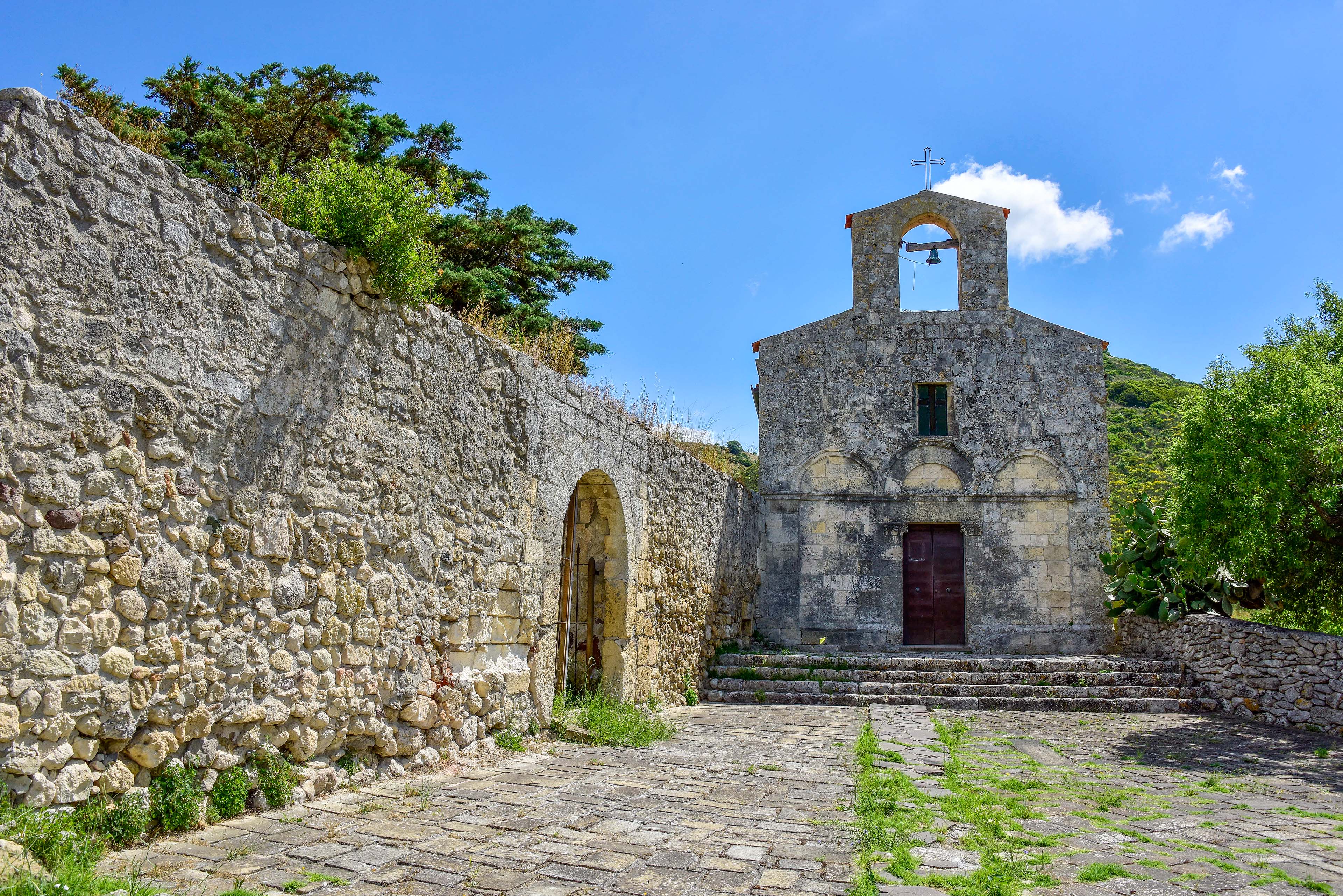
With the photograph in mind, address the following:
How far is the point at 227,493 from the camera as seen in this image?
411 centimetres

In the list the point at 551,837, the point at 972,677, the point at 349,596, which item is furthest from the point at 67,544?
the point at 972,677

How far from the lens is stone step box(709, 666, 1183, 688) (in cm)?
1113

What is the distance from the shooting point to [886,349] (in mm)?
14352

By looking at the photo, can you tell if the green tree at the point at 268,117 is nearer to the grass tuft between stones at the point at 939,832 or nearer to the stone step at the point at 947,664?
the stone step at the point at 947,664

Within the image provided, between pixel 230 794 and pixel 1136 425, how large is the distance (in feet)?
103

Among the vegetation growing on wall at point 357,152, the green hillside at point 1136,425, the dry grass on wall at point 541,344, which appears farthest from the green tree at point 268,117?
the green hillside at point 1136,425

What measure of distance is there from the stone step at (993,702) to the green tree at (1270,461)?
2.04 m

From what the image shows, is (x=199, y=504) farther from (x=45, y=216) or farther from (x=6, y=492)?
(x=45, y=216)

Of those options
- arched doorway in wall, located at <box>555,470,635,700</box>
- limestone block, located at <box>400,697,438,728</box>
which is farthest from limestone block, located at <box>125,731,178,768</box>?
arched doorway in wall, located at <box>555,470,635,700</box>

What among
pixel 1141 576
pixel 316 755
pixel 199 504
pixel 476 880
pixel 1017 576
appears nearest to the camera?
pixel 476 880

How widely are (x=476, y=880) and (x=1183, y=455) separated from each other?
26.7 ft

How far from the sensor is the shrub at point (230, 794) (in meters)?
3.96

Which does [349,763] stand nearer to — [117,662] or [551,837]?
[551,837]

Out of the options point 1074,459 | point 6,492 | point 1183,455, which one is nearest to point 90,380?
point 6,492
